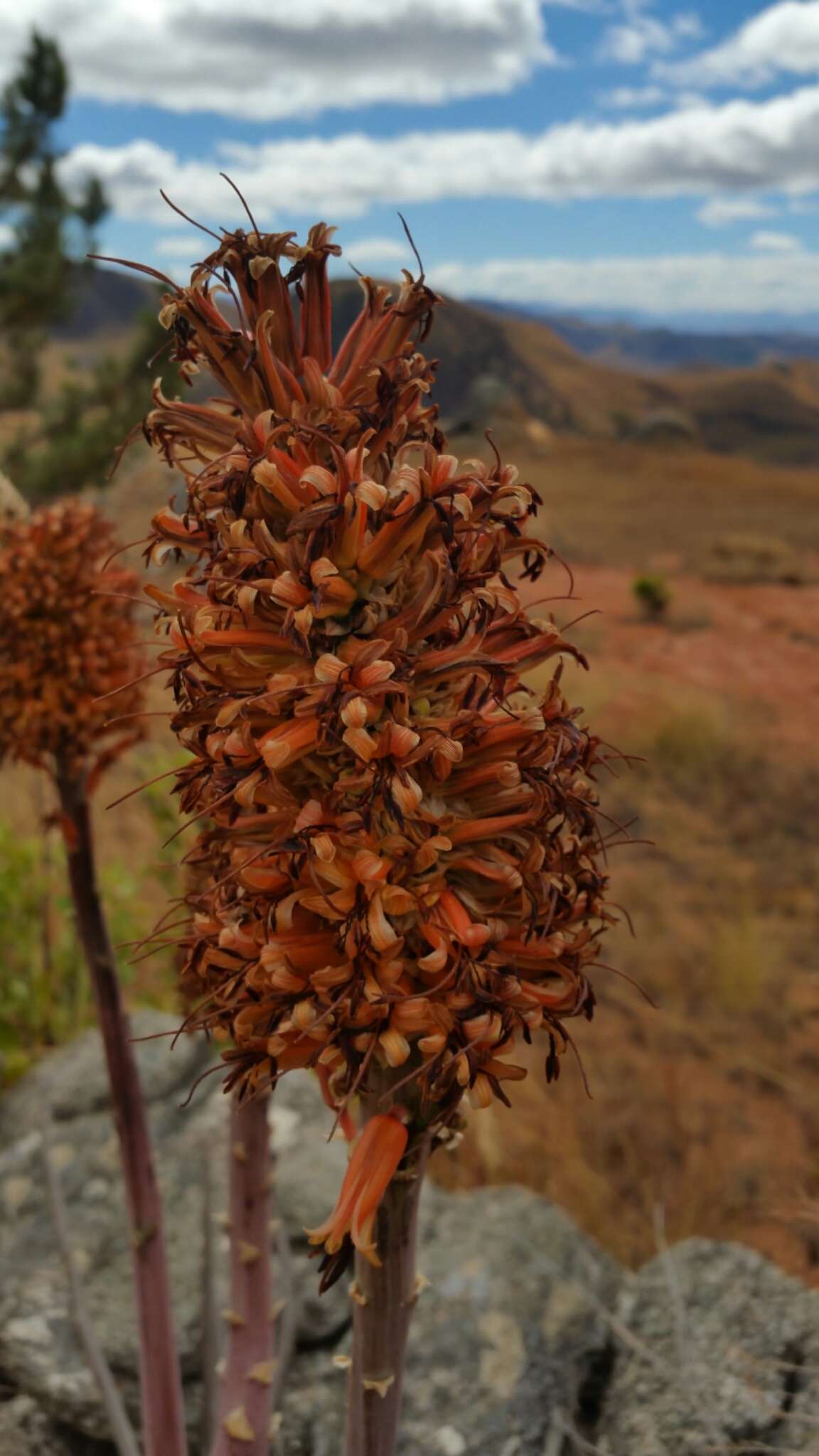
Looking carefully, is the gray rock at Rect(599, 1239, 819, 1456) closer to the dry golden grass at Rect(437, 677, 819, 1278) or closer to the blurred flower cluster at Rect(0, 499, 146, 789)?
the dry golden grass at Rect(437, 677, 819, 1278)

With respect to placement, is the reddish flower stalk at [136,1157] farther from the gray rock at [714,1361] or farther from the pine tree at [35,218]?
the pine tree at [35,218]

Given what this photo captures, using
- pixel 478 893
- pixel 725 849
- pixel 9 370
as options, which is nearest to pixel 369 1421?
pixel 478 893

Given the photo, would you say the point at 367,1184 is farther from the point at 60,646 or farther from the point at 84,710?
the point at 60,646

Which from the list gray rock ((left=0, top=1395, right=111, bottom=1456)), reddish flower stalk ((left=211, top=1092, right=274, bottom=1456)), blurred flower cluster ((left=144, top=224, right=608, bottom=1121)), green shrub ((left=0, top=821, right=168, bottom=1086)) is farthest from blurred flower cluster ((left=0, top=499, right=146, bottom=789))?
green shrub ((left=0, top=821, right=168, bottom=1086))

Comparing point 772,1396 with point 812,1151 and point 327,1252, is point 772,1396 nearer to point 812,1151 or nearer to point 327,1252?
point 327,1252

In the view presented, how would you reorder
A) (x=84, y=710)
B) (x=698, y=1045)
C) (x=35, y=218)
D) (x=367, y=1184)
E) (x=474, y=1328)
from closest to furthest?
(x=367, y=1184) < (x=84, y=710) < (x=474, y=1328) < (x=698, y=1045) < (x=35, y=218)

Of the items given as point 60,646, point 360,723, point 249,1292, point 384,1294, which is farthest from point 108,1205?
point 360,723
